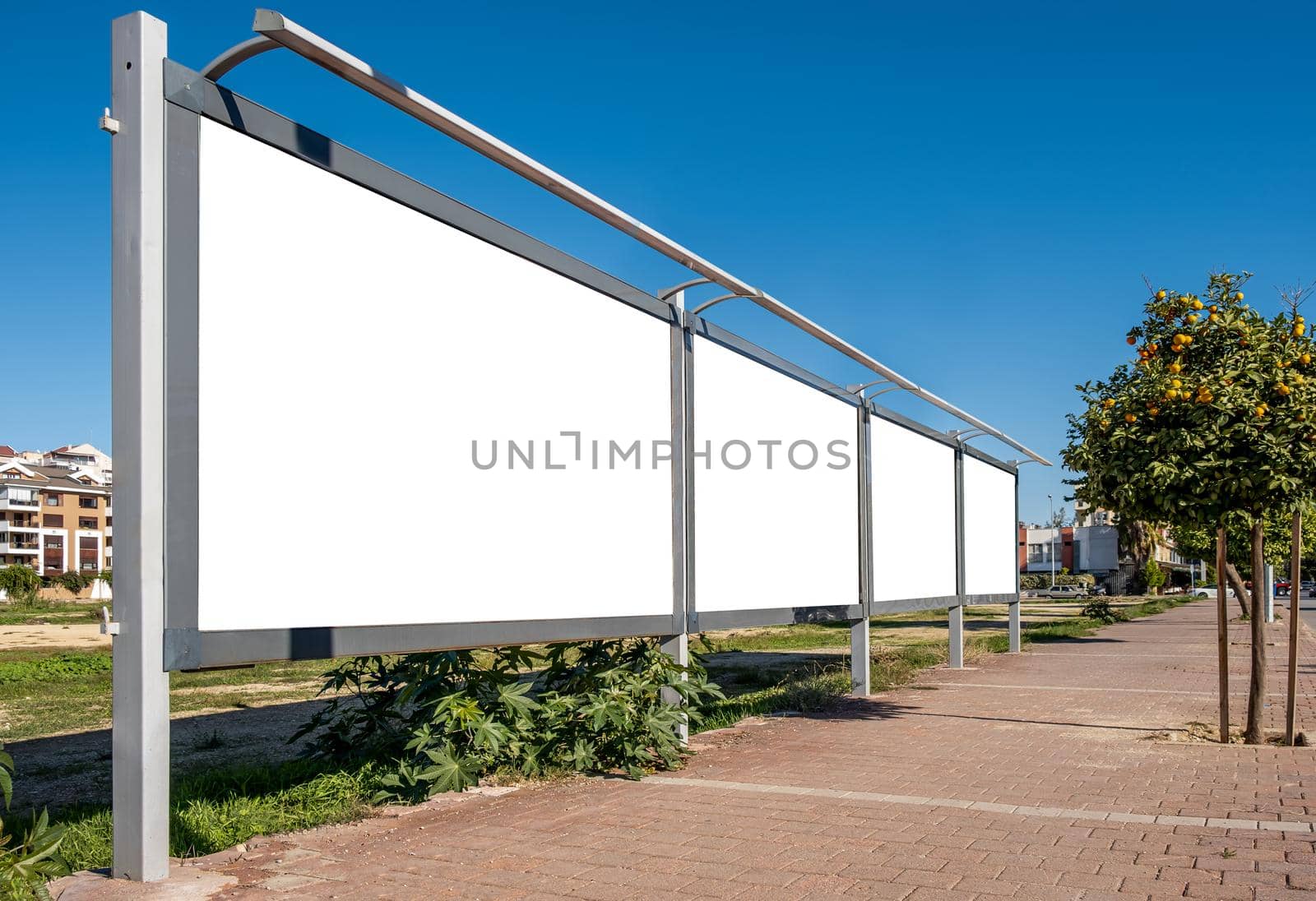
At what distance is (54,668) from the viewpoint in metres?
18.6

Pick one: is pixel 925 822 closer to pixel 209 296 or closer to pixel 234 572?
pixel 234 572

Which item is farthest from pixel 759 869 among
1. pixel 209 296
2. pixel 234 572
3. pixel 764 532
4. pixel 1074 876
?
pixel 764 532

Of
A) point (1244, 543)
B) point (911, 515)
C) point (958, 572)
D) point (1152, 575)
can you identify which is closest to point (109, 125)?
point (911, 515)

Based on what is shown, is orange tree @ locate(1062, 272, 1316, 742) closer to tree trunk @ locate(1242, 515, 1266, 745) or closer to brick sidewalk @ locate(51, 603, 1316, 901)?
tree trunk @ locate(1242, 515, 1266, 745)

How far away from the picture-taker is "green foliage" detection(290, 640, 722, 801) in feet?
23.3

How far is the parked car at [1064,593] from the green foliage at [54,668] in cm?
6009

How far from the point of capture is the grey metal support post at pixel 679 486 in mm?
9133

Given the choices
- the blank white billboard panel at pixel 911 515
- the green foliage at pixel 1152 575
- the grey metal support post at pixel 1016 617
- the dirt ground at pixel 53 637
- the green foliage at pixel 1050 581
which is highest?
the blank white billboard panel at pixel 911 515

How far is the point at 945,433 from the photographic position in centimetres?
1719

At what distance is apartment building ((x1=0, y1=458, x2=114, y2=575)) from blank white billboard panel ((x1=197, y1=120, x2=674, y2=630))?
115m

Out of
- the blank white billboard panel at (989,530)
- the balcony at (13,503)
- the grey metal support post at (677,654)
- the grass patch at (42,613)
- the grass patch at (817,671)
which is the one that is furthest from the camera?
the balcony at (13,503)

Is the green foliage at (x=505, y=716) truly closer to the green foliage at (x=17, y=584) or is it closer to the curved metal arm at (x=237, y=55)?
the curved metal arm at (x=237, y=55)

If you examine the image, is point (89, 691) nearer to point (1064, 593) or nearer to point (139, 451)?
point (139, 451)

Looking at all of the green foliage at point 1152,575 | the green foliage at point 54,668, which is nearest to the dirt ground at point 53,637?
the green foliage at point 54,668
